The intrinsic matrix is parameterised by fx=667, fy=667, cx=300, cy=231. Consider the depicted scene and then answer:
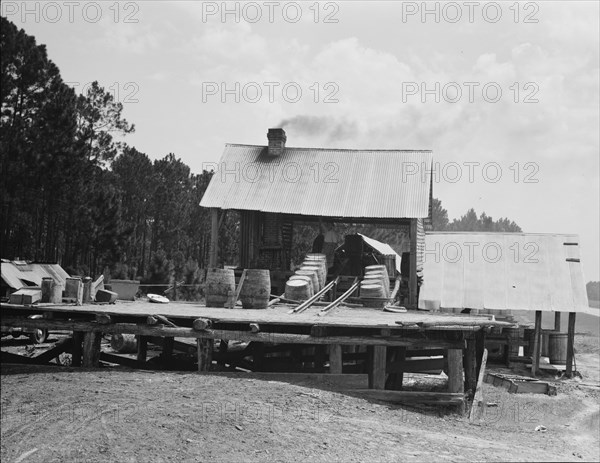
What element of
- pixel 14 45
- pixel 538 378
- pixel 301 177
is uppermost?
pixel 14 45

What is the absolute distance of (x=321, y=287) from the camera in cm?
2220

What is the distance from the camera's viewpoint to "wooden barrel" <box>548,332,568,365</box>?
20920 mm

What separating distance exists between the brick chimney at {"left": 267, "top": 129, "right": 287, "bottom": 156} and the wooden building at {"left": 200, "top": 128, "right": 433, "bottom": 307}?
41 mm

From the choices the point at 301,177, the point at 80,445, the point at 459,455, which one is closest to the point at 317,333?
the point at 459,455

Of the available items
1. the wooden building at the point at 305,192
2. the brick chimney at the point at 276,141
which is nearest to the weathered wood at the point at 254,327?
the wooden building at the point at 305,192

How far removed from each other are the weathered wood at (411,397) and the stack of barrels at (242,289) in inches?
204

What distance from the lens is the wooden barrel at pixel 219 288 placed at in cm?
1805

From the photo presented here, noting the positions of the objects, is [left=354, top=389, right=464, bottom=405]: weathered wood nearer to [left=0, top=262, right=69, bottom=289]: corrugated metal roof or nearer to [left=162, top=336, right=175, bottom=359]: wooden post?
[left=162, top=336, right=175, bottom=359]: wooden post

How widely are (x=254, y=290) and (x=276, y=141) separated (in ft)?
35.5

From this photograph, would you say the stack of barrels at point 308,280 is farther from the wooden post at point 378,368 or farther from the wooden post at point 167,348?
the wooden post at point 378,368

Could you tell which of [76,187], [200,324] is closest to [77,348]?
[200,324]

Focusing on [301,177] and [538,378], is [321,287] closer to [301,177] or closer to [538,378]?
[301,177]

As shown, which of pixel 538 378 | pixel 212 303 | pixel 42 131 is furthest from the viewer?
pixel 42 131

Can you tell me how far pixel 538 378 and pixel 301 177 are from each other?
11.3 metres
